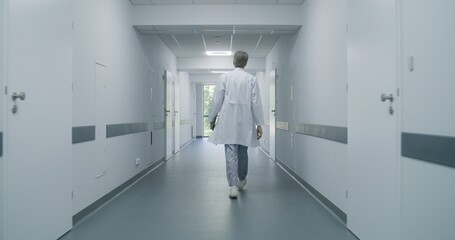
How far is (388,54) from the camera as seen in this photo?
2197mm

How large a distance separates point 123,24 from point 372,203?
152 inches

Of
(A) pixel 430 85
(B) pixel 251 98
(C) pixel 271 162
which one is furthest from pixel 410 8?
(C) pixel 271 162

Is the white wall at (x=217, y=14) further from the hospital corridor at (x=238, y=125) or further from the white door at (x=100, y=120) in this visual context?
the white door at (x=100, y=120)

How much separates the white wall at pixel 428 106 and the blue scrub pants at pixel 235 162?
2.39 meters

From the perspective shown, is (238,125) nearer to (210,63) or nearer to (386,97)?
(386,97)

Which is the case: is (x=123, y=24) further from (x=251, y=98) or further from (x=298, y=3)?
(x=298, y=3)

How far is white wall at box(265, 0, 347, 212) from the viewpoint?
3.30 m

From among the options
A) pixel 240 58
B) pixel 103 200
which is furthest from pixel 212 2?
pixel 103 200

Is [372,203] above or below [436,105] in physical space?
below

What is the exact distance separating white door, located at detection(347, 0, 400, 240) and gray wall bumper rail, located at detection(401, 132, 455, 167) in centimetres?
11

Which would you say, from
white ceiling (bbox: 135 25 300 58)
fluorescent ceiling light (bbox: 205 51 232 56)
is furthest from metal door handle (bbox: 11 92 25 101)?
fluorescent ceiling light (bbox: 205 51 232 56)

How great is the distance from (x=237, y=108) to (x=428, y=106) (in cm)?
276

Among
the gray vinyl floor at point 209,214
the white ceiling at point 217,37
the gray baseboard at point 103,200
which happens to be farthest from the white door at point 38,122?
the white ceiling at point 217,37

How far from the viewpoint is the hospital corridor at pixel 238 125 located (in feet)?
6.27
